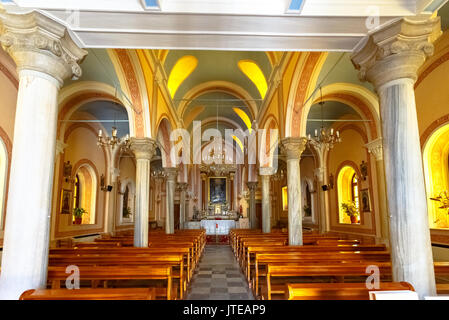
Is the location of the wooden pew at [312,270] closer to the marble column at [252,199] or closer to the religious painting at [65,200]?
the religious painting at [65,200]

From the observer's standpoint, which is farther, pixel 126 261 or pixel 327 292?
pixel 126 261

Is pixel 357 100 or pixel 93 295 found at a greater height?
pixel 357 100

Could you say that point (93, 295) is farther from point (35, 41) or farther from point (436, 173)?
point (436, 173)

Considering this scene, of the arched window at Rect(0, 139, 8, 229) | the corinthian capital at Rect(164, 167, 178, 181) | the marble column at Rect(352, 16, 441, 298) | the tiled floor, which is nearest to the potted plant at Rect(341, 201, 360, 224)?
the tiled floor

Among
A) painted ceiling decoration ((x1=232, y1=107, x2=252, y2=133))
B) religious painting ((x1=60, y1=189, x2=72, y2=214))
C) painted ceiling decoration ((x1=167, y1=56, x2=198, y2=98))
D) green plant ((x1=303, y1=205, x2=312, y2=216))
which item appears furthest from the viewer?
painted ceiling decoration ((x1=232, y1=107, x2=252, y2=133))

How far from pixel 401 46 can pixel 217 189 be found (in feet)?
73.3

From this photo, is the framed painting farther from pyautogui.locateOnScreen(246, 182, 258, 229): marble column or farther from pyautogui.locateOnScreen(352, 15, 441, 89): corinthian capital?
pyautogui.locateOnScreen(352, 15, 441, 89): corinthian capital

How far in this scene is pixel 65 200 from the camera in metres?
11.1

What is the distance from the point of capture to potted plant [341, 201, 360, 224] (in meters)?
12.4

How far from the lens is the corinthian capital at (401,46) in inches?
130

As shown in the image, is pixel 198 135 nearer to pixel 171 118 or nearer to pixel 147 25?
pixel 171 118

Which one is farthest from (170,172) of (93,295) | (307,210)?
(93,295)

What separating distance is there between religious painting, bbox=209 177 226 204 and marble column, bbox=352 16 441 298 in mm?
21909
